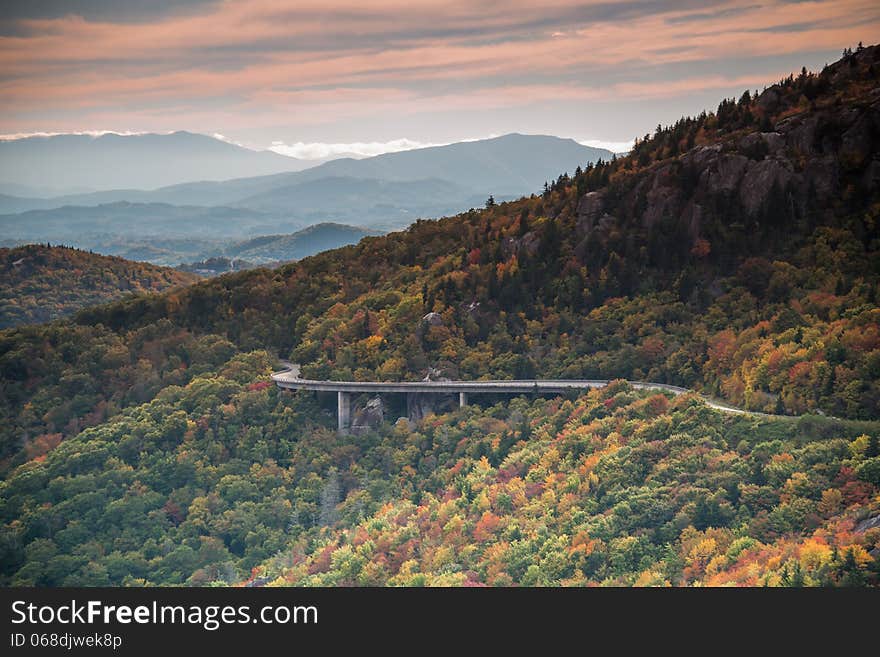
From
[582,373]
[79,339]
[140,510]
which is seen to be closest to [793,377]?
[582,373]

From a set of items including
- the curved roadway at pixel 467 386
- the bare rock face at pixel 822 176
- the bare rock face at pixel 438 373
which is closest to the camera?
the curved roadway at pixel 467 386

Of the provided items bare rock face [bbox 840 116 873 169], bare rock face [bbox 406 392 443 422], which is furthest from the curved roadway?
bare rock face [bbox 840 116 873 169]

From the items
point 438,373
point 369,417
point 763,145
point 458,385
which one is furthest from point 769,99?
point 369,417

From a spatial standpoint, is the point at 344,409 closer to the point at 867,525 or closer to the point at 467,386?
the point at 467,386

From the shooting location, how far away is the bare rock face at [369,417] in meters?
83.8

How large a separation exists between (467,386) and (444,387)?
1906 mm

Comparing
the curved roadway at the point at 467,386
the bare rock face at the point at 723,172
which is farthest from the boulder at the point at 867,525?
the bare rock face at the point at 723,172

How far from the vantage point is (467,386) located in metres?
80.4

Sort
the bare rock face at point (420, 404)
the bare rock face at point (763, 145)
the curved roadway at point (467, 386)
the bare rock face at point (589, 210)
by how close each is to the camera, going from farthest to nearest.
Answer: the bare rock face at point (589, 210) < the bare rock face at point (420, 404) < the bare rock face at point (763, 145) < the curved roadway at point (467, 386)

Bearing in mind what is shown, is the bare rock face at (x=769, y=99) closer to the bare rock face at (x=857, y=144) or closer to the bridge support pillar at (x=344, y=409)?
the bare rock face at (x=857, y=144)

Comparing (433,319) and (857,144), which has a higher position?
(857,144)

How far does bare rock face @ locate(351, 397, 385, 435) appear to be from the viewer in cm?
8381

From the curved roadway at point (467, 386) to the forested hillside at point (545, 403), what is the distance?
40.8 inches

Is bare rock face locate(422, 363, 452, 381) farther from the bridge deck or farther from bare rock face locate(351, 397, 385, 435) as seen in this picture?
bare rock face locate(351, 397, 385, 435)
